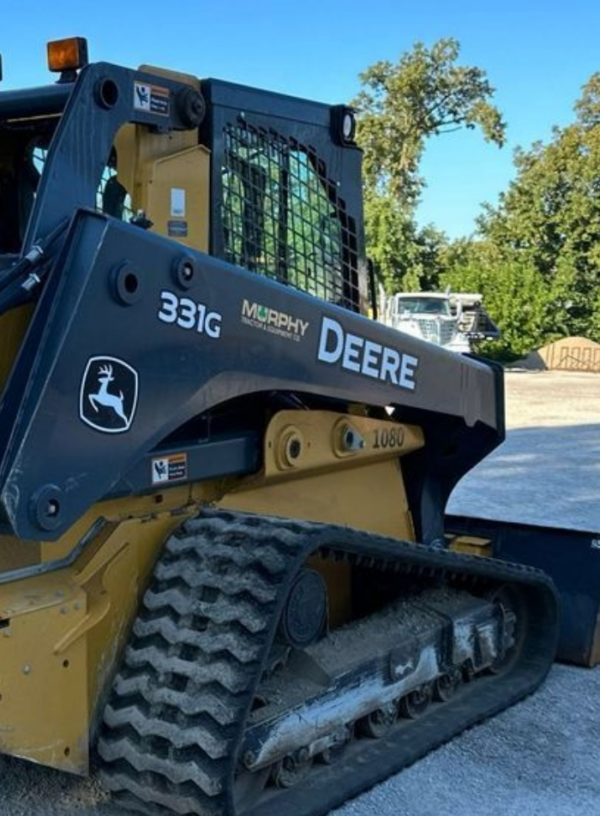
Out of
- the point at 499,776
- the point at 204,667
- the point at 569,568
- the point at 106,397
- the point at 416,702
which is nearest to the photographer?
the point at 106,397

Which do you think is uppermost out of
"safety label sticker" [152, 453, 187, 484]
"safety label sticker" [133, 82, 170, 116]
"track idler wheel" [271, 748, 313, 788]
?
"safety label sticker" [133, 82, 170, 116]

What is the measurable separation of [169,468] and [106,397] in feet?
1.74

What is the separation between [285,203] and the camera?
4156 millimetres

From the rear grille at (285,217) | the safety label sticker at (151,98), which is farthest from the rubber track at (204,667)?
the safety label sticker at (151,98)

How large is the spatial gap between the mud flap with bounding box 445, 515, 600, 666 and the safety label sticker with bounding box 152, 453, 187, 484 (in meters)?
Result: 2.38

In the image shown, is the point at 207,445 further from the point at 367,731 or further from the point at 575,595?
the point at 575,595

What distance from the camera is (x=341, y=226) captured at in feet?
14.7

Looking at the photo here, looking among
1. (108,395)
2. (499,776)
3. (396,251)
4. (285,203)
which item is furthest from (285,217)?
(396,251)

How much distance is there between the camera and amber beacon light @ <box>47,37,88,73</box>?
3.67m

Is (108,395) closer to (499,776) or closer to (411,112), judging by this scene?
(499,776)

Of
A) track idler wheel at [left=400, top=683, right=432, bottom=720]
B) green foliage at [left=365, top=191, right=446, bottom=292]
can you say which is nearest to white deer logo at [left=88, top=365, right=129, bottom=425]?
track idler wheel at [left=400, top=683, right=432, bottom=720]

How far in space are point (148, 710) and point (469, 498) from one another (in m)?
7.04

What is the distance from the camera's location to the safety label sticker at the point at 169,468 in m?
3.44

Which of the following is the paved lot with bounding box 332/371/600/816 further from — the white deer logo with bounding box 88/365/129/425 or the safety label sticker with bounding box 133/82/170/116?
the safety label sticker with bounding box 133/82/170/116
